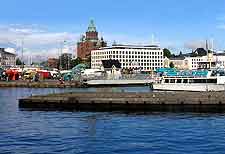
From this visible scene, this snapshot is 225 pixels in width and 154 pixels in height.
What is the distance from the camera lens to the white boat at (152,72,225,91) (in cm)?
10338

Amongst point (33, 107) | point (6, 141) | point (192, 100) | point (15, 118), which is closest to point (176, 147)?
point (6, 141)

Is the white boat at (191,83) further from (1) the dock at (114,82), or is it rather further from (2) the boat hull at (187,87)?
(1) the dock at (114,82)

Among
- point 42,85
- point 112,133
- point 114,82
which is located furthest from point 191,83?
point 112,133

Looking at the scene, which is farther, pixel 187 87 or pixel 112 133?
pixel 187 87

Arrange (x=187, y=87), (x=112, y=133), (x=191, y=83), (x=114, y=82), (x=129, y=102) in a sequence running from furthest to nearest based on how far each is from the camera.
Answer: (x=114, y=82) < (x=191, y=83) < (x=187, y=87) < (x=129, y=102) < (x=112, y=133)

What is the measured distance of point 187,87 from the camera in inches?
4213

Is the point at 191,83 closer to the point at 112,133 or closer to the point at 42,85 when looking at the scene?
the point at 42,85

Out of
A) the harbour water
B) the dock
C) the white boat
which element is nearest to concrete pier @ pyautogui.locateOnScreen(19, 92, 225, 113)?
the harbour water

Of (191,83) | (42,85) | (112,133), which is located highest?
(191,83)

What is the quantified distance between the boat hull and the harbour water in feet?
161

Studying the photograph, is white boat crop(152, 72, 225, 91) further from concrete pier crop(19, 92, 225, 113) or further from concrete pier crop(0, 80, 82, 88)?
concrete pier crop(19, 92, 225, 113)

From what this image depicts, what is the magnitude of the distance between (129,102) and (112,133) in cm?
2267

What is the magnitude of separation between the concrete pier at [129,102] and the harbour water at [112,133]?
5.20 metres

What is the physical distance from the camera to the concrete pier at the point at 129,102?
6038 centimetres
